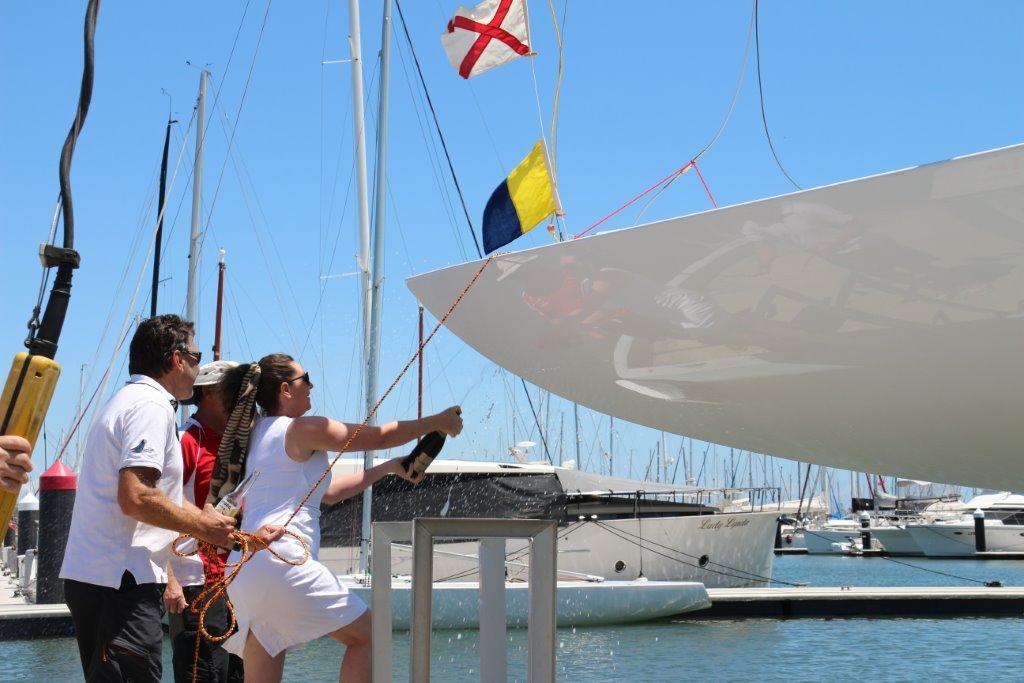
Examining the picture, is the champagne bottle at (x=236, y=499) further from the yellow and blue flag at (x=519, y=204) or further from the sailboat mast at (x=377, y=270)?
the sailboat mast at (x=377, y=270)

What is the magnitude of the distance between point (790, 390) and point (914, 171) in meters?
0.90

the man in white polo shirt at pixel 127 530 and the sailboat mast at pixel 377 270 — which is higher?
the sailboat mast at pixel 377 270

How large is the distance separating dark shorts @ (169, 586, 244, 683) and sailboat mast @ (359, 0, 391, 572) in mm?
8315

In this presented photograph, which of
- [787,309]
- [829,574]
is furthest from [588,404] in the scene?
[829,574]

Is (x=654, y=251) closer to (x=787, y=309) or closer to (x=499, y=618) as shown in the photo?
(x=787, y=309)

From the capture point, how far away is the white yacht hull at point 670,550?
1736cm

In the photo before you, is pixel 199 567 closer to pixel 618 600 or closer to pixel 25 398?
pixel 25 398

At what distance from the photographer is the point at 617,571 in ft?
58.0

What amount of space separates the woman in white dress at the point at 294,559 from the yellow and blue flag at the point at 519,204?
2845 millimetres

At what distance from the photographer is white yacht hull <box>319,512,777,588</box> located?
17.4m

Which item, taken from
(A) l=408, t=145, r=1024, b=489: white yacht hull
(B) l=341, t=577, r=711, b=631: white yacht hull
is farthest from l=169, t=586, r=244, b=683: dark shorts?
(B) l=341, t=577, r=711, b=631: white yacht hull

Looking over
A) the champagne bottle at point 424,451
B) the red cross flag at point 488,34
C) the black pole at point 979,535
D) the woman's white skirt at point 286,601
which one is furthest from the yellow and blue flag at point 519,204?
the black pole at point 979,535

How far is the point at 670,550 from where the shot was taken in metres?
18.2

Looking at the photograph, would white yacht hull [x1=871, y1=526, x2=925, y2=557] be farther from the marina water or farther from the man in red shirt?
the man in red shirt
